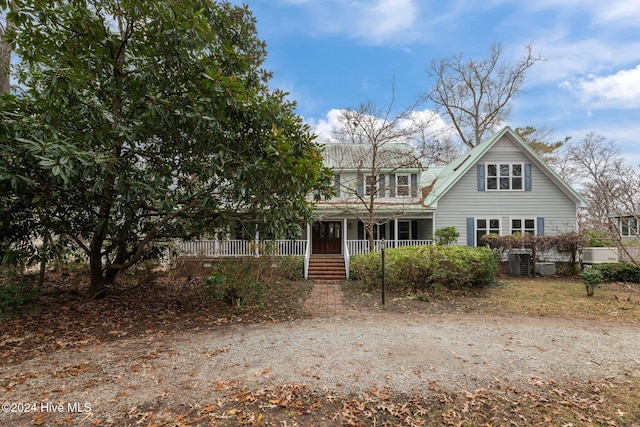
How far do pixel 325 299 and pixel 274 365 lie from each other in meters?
5.10

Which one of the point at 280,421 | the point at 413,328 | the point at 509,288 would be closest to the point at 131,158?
the point at 280,421

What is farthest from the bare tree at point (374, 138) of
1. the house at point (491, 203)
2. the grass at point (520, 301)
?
the grass at point (520, 301)

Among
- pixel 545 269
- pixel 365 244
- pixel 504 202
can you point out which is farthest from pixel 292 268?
pixel 545 269

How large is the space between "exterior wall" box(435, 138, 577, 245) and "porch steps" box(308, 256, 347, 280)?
5.26 metres

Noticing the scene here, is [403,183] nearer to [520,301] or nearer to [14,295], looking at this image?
[520,301]

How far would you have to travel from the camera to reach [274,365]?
4379mm

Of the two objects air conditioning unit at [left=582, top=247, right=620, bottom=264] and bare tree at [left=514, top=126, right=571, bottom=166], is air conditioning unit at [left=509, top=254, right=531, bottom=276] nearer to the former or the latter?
air conditioning unit at [left=582, top=247, right=620, bottom=264]

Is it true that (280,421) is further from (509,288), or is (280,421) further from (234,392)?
(509,288)

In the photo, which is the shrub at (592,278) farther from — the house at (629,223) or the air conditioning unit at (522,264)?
the air conditioning unit at (522,264)

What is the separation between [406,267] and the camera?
9.78 meters

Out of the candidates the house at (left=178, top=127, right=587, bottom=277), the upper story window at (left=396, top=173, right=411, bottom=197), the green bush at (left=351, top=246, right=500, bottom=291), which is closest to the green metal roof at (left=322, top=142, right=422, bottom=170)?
the upper story window at (left=396, top=173, right=411, bottom=197)

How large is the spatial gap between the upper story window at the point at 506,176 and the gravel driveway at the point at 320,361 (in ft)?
34.0

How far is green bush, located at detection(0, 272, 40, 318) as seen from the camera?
6.23 meters

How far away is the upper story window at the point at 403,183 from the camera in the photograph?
54.1 ft
